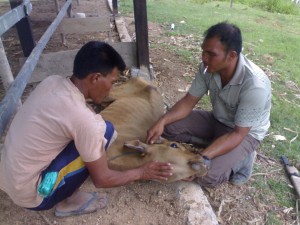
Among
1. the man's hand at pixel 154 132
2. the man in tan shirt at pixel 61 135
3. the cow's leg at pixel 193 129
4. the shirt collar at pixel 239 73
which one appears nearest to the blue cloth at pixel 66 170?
the man in tan shirt at pixel 61 135

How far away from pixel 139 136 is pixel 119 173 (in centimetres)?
98

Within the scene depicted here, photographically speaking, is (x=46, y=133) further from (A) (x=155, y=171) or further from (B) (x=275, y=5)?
(B) (x=275, y=5)

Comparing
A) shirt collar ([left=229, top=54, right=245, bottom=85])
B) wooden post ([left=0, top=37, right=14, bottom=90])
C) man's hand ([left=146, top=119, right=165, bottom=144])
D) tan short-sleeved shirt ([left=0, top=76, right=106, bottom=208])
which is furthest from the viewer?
man's hand ([left=146, top=119, right=165, bottom=144])

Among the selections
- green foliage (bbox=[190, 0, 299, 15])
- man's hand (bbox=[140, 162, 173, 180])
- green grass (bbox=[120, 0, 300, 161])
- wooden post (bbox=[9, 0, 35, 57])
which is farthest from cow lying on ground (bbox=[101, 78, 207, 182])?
green foliage (bbox=[190, 0, 299, 15])

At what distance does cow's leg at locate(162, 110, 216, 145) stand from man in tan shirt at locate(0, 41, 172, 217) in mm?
1483

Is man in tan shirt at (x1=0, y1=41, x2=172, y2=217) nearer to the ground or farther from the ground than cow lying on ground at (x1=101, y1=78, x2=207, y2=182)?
farther from the ground

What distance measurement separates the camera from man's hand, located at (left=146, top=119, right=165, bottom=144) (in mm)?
3101

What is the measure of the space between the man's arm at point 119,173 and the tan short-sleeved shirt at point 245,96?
881mm

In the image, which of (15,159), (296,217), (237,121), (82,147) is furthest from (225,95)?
(15,159)

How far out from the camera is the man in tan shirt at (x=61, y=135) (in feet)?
6.51

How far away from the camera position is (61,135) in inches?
80.7

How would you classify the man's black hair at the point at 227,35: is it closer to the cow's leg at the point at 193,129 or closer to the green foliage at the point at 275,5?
the cow's leg at the point at 193,129

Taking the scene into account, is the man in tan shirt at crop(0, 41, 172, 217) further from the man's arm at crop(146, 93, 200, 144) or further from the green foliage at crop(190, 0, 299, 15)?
the green foliage at crop(190, 0, 299, 15)

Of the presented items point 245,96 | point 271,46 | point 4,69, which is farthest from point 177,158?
point 271,46
